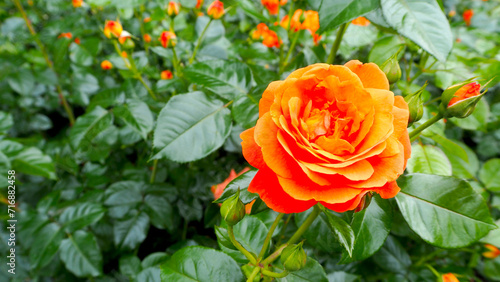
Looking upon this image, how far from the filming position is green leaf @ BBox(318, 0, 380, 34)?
18.4 inches

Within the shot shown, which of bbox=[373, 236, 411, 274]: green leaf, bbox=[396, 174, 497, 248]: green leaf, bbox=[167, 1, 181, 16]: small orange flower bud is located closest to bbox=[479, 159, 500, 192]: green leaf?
bbox=[373, 236, 411, 274]: green leaf

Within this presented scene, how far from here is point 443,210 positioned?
0.49 m

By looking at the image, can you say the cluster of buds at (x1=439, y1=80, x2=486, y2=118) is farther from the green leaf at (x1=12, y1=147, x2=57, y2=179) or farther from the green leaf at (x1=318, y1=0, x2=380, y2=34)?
the green leaf at (x1=12, y1=147, x2=57, y2=179)

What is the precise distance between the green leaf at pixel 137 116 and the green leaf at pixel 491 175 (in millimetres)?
965

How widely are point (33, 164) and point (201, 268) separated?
2.66 ft

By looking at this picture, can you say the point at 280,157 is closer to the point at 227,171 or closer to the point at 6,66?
the point at 227,171

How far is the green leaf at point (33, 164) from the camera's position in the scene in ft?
3.17

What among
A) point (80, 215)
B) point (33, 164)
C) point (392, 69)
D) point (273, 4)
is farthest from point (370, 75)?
point (33, 164)

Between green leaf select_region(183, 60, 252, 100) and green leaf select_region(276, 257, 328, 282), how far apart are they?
0.40 m

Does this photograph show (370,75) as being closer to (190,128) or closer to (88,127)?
(190,128)

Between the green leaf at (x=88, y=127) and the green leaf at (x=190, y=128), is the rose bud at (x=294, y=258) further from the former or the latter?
the green leaf at (x=88, y=127)

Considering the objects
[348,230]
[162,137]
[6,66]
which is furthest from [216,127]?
[6,66]

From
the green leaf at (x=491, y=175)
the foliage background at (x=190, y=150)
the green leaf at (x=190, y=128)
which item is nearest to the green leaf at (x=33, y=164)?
the foliage background at (x=190, y=150)

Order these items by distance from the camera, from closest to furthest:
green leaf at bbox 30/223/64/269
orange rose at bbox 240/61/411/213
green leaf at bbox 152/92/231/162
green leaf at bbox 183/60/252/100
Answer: orange rose at bbox 240/61/411/213
green leaf at bbox 152/92/231/162
green leaf at bbox 183/60/252/100
green leaf at bbox 30/223/64/269
